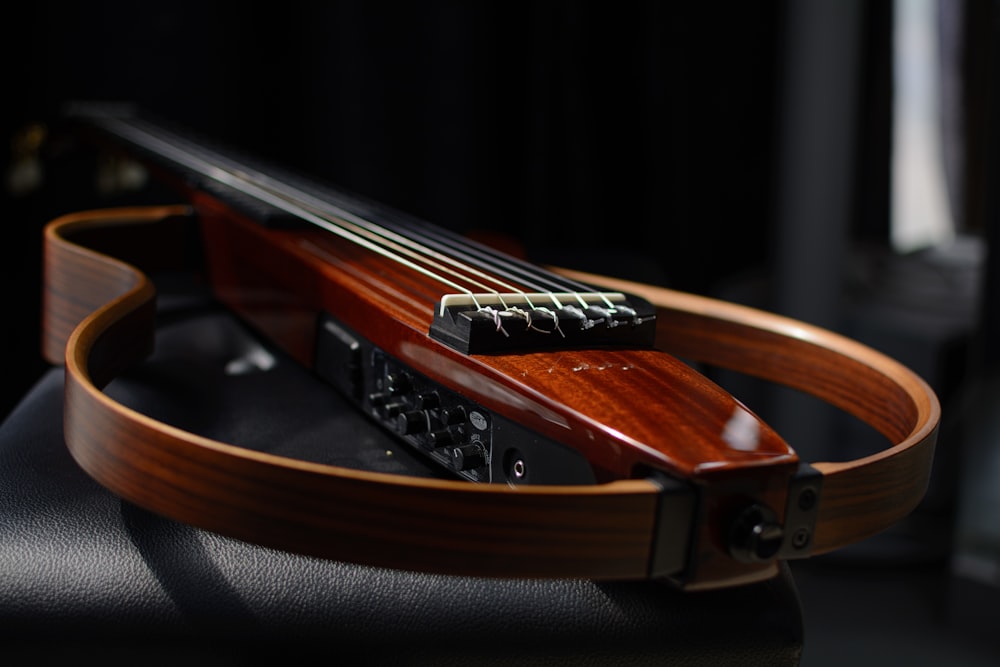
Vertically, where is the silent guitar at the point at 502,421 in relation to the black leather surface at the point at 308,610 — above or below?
above

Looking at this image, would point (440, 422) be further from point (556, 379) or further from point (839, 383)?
point (839, 383)

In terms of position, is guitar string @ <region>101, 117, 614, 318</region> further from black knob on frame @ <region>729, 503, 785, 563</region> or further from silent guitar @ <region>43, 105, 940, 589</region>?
black knob on frame @ <region>729, 503, 785, 563</region>

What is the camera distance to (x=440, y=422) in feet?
1.61

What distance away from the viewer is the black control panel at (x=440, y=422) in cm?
42

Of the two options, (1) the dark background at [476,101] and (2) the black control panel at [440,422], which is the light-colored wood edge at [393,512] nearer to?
(2) the black control panel at [440,422]

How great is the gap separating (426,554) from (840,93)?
1.03 metres

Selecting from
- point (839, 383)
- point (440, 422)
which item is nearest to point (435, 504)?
point (440, 422)

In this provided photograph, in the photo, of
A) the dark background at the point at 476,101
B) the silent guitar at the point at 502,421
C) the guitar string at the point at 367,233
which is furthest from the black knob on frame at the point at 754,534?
the dark background at the point at 476,101

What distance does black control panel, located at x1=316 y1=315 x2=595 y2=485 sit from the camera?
42 cm

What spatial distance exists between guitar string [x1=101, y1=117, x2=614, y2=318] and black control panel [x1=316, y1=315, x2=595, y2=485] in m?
0.05

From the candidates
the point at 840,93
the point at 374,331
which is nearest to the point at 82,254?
the point at 374,331

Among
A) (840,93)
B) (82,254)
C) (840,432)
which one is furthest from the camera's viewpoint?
(840,432)

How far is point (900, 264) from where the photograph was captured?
1636mm

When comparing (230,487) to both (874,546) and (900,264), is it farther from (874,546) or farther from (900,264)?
(900,264)
